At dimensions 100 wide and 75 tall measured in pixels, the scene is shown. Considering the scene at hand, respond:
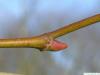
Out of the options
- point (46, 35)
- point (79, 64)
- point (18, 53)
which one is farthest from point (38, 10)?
point (46, 35)

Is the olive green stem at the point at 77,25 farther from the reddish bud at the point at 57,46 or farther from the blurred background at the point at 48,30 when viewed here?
the blurred background at the point at 48,30

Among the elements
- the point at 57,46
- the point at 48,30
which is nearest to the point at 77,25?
the point at 57,46

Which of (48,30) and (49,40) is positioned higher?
(49,40)

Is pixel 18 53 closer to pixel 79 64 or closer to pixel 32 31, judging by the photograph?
pixel 32 31

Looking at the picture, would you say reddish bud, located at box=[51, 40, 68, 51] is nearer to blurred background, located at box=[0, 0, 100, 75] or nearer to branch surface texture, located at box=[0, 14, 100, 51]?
branch surface texture, located at box=[0, 14, 100, 51]

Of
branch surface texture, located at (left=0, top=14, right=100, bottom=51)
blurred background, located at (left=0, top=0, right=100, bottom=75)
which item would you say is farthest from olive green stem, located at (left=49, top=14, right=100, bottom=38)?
blurred background, located at (left=0, top=0, right=100, bottom=75)

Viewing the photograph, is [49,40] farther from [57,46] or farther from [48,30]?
[48,30]

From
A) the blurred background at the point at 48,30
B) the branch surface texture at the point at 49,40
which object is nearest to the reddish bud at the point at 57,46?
the branch surface texture at the point at 49,40
